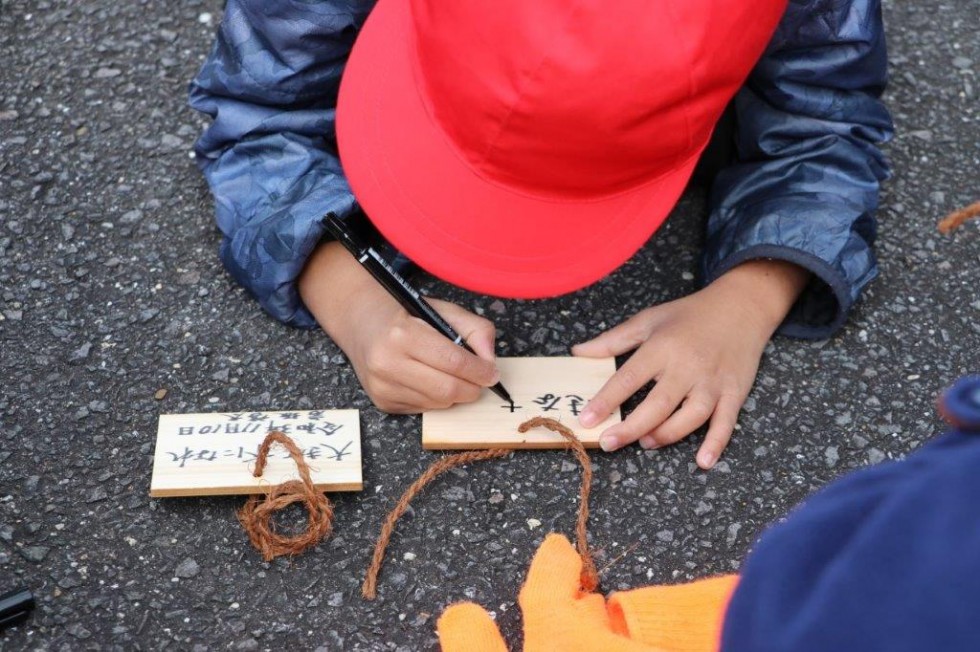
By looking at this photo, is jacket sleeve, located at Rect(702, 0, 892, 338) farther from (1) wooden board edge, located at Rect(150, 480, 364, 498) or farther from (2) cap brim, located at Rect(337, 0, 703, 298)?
(1) wooden board edge, located at Rect(150, 480, 364, 498)

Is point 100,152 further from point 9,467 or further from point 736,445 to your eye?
point 736,445

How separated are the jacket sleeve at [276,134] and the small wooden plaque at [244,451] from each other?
7.4 inches

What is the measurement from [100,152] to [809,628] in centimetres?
145

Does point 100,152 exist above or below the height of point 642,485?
above

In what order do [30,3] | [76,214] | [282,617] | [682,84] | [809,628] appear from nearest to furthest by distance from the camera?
[809,628] < [682,84] < [282,617] < [76,214] < [30,3]

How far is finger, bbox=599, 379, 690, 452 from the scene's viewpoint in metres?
1.46

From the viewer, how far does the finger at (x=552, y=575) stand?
1.30 metres

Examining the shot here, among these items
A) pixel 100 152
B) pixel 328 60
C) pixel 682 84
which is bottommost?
pixel 100 152

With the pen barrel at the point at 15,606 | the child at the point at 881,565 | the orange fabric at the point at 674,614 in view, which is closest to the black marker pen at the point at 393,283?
the orange fabric at the point at 674,614

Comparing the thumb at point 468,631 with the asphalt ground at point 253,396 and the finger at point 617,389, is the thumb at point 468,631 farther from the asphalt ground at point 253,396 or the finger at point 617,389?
the finger at point 617,389

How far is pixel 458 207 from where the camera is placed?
1.27m

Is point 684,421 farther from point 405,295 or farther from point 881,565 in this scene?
point 881,565

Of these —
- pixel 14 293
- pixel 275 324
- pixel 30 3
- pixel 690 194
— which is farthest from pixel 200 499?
pixel 30 3

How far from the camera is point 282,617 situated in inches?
52.4
